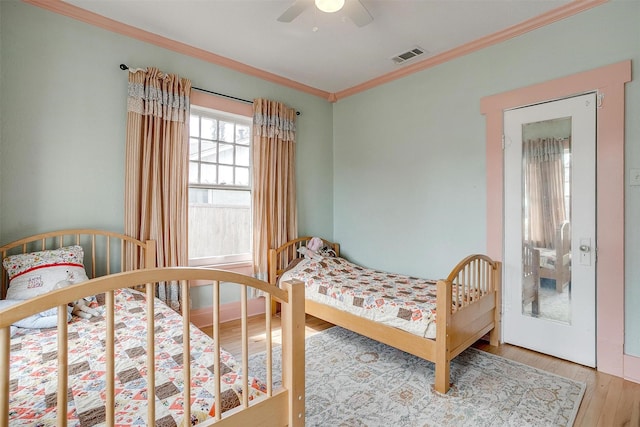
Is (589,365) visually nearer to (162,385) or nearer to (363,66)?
(162,385)

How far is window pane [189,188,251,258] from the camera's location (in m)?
3.11

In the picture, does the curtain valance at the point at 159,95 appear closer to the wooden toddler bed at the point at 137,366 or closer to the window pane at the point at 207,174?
the window pane at the point at 207,174

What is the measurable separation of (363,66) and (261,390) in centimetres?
319

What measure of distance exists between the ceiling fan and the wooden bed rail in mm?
1752

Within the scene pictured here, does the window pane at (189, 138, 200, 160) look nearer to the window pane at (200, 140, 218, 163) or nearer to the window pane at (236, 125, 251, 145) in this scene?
the window pane at (200, 140, 218, 163)

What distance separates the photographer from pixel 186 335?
3.37 ft

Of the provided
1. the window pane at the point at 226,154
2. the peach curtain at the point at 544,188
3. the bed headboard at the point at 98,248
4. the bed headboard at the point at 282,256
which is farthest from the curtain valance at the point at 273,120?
the peach curtain at the point at 544,188

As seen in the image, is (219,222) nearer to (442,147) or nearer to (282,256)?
(282,256)

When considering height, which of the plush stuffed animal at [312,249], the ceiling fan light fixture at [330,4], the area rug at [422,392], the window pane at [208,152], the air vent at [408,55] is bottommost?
the area rug at [422,392]

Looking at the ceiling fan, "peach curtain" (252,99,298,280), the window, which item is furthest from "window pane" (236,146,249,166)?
the ceiling fan

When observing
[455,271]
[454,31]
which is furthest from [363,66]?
[455,271]

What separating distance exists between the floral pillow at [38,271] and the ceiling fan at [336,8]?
2.24 meters

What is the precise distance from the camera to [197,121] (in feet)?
10.2

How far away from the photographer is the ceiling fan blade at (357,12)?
2.00 meters
